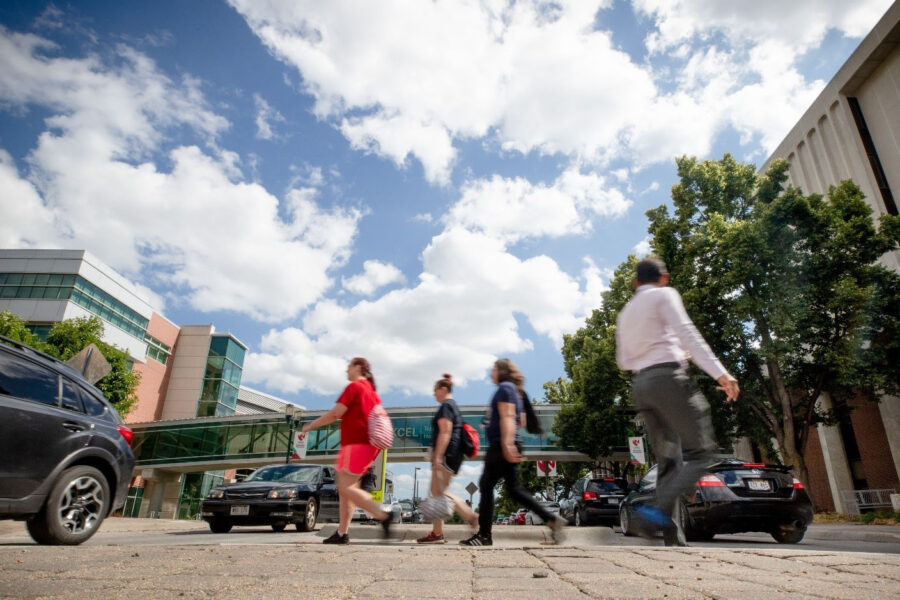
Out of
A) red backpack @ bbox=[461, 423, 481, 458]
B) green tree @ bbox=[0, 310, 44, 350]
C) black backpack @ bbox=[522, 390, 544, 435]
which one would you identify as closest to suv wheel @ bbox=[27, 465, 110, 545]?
red backpack @ bbox=[461, 423, 481, 458]

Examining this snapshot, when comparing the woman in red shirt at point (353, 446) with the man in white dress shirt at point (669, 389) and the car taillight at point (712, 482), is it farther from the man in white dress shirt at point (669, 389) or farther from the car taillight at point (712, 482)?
the car taillight at point (712, 482)

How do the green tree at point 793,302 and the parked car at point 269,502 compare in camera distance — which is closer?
the parked car at point 269,502

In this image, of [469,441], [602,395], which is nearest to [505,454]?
[469,441]

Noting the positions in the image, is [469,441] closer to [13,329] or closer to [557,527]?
[557,527]

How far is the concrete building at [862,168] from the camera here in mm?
21562

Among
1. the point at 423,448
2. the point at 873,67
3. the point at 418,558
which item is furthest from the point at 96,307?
the point at 873,67

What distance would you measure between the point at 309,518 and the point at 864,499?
21.2m

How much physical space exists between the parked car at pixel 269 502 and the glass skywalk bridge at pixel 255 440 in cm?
2382

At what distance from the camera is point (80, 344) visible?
2934 cm

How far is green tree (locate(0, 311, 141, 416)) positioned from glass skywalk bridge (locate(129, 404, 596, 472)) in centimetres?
730

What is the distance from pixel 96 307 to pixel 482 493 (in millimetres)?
45709

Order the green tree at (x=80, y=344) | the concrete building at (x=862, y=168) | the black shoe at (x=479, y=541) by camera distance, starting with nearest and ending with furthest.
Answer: the black shoe at (x=479, y=541), the concrete building at (x=862, y=168), the green tree at (x=80, y=344)

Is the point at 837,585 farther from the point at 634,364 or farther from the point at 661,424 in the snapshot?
the point at 634,364

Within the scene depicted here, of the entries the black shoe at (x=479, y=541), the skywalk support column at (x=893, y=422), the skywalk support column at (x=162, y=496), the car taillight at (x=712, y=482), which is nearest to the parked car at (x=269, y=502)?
the black shoe at (x=479, y=541)
